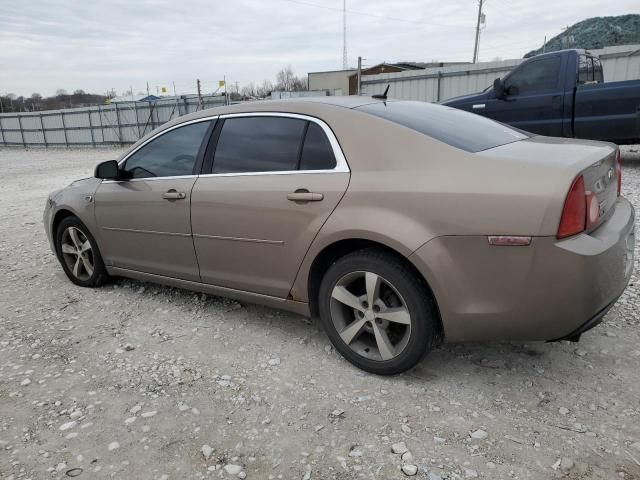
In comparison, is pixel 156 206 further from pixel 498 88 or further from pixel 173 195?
pixel 498 88

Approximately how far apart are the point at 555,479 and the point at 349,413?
37.2 inches

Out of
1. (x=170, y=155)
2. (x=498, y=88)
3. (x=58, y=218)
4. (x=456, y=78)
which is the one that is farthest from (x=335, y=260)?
(x=456, y=78)

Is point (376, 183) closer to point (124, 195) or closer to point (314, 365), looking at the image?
point (314, 365)

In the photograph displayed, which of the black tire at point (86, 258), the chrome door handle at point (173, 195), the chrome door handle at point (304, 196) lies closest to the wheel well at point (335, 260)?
the chrome door handle at point (304, 196)

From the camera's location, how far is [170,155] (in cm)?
A: 359

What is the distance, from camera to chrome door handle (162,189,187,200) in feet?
11.0

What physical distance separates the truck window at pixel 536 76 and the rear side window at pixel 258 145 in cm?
700

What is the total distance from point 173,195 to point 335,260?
1.33m

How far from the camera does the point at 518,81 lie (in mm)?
8625

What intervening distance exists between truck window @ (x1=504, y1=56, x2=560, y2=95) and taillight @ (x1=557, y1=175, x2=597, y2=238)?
7179mm

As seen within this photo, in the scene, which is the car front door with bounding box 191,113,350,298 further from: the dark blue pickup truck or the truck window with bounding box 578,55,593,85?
the truck window with bounding box 578,55,593,85

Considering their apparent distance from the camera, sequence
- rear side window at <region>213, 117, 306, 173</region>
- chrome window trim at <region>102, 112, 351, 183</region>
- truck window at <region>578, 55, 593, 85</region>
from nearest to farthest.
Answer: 1. chrome window trim at <region>102, 112, 351, 183</region>
2. rear side window at <region>213, 117, 306, 173</region>
3. truck window at <region>578, 55, 593, 85</region>

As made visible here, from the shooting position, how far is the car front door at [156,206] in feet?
11.2

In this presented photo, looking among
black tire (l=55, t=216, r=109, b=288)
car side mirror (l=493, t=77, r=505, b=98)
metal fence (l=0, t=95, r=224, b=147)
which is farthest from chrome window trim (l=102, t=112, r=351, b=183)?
metal fence (l=0, t=95, r=224, b=147)
